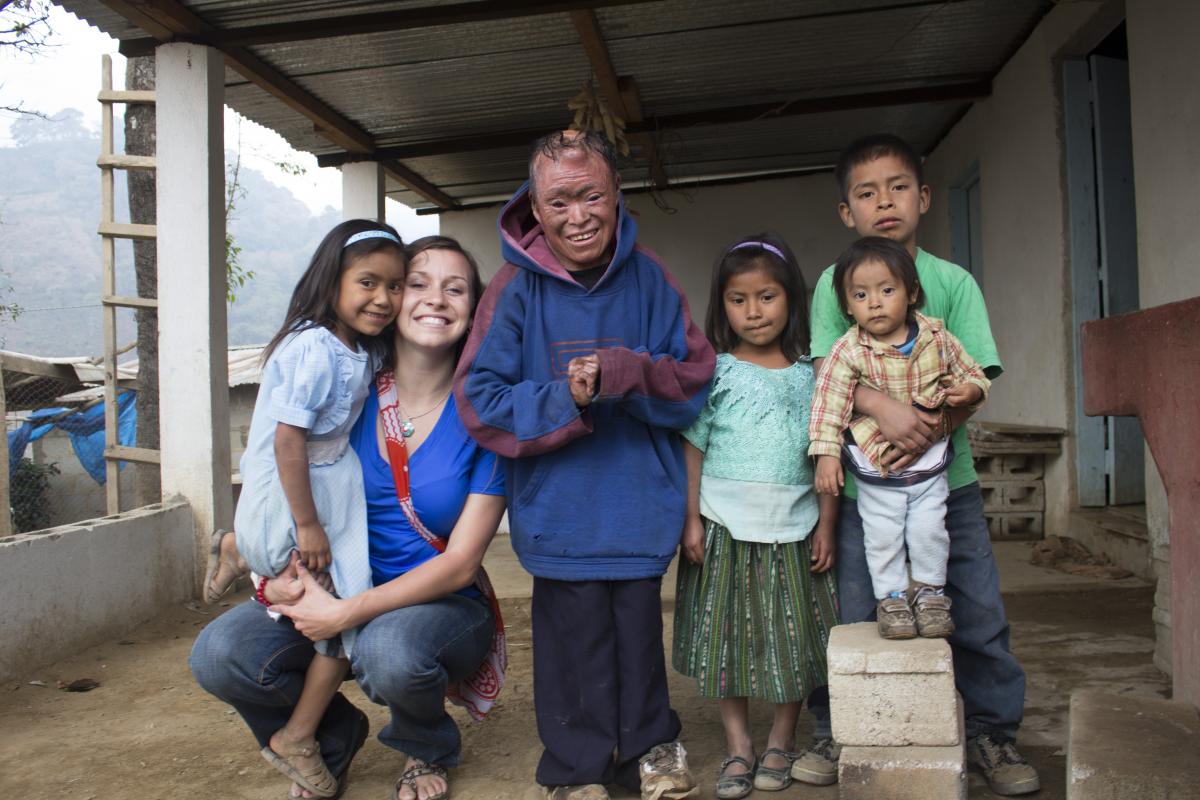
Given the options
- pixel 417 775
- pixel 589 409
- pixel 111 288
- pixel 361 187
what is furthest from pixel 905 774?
pixel 361 187

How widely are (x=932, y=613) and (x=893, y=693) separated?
227 mm

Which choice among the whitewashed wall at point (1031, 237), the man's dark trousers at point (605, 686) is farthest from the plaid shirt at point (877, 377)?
the whitewashed wall at point (1031, 237)

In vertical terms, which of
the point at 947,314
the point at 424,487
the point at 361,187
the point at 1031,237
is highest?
the point at 361,187

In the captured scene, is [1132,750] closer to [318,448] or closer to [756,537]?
[756,537]

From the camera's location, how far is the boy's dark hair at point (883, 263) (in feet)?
8.00

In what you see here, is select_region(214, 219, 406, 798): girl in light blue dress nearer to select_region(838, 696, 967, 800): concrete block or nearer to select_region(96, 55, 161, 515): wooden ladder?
select_region(838, 696, 967, 800): concrete block

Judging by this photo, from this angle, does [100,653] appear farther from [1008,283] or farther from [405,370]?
[1008,283]

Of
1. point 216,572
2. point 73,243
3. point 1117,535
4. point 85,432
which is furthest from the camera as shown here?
point 73,243

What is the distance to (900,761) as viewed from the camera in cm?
231

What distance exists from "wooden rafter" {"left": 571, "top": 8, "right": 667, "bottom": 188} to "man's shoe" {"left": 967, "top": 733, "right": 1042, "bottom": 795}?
3.88 meters

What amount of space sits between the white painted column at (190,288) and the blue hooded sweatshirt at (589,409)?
10.6 feet

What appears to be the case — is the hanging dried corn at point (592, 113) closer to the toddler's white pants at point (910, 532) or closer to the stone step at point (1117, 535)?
the stone step at point (1117, 535)

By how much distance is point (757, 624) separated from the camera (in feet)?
8.57

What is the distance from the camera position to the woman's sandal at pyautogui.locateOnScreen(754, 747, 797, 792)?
2.56 meters
